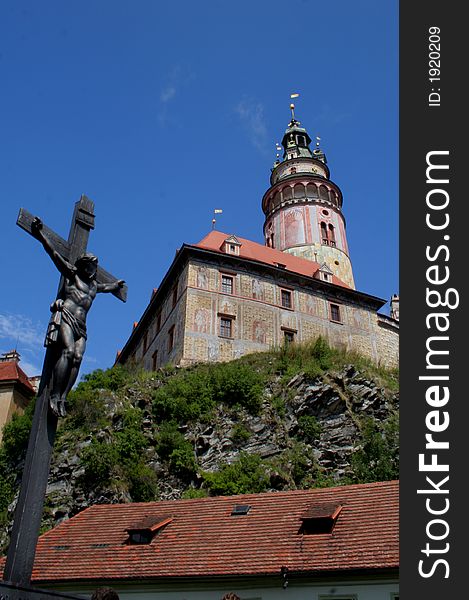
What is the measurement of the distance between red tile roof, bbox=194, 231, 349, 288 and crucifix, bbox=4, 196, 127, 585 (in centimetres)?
3432

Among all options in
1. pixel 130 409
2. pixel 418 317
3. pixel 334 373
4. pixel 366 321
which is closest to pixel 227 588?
pixel 418 317

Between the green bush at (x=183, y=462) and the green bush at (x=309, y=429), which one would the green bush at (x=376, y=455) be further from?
the green bush at (x=183, y=462)

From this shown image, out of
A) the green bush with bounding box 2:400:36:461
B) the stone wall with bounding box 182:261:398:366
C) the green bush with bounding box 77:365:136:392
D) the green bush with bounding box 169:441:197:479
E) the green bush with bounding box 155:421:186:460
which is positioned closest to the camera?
the green bush with bounding box 169:441:197:479

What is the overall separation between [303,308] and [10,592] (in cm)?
3604

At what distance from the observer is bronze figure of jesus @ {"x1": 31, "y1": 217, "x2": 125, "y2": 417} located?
5375mm

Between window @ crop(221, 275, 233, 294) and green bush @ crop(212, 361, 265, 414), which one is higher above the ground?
window @ crop(221, 275, 233, 294)

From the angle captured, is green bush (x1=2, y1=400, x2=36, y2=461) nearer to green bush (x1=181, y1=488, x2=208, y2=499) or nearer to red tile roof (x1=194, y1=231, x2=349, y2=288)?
green bush (x1=181, y1=488, x2=208, y2=499)

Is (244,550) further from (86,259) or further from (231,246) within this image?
(231,246)

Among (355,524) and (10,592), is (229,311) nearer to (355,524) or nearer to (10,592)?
(355,524)

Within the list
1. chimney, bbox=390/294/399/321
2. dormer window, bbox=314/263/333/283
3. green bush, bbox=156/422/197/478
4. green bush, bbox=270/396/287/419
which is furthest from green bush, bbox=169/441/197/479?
chimney, bbox=390/294/399/321

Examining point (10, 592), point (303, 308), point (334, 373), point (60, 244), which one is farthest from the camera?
point (303, 308)

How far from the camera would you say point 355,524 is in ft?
44.5

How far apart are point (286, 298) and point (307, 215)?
15.3 m

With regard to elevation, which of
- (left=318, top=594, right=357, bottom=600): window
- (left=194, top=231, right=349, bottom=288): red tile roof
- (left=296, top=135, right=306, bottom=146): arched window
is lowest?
(left=318, top=594, right=357, bottom=600): window
